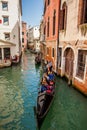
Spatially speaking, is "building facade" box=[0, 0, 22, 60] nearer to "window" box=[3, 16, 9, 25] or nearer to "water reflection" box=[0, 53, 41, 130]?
"window" box=[3, 16, 9, 25]

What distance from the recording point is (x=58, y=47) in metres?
13.5

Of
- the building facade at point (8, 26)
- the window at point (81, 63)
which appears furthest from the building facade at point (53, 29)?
the building facade at point (8, 26)

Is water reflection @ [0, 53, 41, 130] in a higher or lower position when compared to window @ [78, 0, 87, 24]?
lower

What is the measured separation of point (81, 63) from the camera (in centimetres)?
952

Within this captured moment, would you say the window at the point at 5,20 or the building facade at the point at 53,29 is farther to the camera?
the window at the point at 5,20

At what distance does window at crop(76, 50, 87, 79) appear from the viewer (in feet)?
30.0

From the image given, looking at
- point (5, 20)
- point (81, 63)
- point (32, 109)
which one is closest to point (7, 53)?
point (5, 20)

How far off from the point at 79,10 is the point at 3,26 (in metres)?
13.1

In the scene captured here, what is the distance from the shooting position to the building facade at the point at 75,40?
899 cm

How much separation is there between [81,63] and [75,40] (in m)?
1.70

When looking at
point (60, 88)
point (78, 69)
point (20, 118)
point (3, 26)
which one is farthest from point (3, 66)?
point (20, 118)

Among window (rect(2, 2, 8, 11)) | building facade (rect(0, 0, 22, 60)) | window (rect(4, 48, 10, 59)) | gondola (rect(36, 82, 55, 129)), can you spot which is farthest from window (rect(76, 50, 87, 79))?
window (rect(2, 2, 8, 11))

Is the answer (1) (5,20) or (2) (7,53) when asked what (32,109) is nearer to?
(2) (7,53)

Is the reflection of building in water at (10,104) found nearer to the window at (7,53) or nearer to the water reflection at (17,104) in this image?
the water reflection at (17,104)
